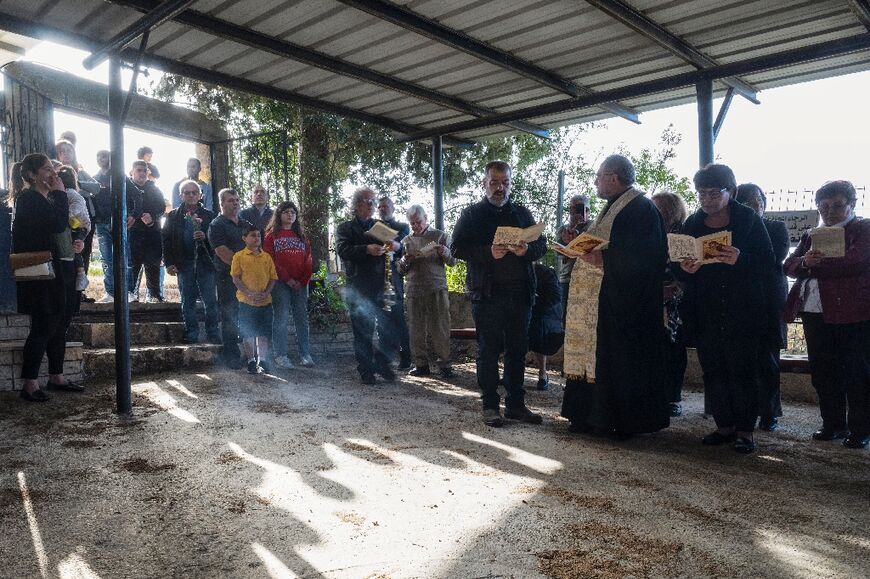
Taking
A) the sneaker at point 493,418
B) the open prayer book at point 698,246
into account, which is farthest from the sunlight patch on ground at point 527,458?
the open prayer book at point 698,246

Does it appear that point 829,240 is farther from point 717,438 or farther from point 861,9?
point 861,9

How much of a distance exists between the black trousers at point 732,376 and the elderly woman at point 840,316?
2.45ft

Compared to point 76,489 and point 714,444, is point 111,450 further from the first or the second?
point 714,444

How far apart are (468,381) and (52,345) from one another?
162 inches

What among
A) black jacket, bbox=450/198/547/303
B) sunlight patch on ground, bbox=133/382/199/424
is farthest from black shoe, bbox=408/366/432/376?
sunlight patch on ground, bbox=133/382/199/424

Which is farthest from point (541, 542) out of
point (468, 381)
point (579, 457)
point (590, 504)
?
point (468, 381)

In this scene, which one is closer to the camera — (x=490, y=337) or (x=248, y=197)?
(x=490, y=337)

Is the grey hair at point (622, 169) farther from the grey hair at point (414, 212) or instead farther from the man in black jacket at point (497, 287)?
the grey hair at point (414, 212)

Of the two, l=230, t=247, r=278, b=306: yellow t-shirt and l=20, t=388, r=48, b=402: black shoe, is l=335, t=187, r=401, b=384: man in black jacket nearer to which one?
l=230, t=247, r=278, b=306: yellow t-shirt

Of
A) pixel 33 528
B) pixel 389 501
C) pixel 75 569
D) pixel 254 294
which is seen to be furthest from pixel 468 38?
Result: pixel 75 569

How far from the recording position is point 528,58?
6.33 metres

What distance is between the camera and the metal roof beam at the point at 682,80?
17.7 feet

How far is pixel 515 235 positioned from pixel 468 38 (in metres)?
2.28

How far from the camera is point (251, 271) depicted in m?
7.02
